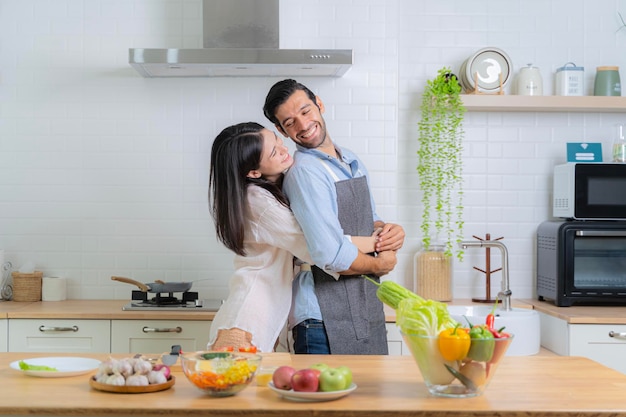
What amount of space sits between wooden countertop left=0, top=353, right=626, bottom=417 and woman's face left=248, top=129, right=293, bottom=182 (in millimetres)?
831

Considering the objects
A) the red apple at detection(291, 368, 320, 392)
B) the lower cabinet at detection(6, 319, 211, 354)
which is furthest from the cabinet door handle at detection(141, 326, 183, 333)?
the red apple at detection(291, 368, 320, 392)

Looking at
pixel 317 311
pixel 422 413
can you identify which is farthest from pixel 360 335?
pixel 422 413

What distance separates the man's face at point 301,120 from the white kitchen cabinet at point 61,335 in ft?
4.98

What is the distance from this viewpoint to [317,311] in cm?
298

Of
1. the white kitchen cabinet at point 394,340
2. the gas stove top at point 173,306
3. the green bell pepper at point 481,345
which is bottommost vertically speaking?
the white kitchen cabinet at point 394,340

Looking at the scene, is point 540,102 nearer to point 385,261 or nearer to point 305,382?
point 385,261

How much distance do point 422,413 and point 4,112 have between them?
3.43 metres

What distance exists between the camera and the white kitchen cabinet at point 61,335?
394 cm

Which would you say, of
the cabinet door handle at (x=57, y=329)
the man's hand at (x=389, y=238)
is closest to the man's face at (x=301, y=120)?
the man's hand at (x=389, y=238)

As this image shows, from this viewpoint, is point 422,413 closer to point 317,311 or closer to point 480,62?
point 317,311

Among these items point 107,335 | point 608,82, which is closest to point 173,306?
point 107,335

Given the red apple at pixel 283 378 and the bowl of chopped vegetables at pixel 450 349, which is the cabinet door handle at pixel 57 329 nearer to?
the red apple at pixel 283 378

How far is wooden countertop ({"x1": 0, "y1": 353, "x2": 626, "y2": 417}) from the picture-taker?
75.9 inches

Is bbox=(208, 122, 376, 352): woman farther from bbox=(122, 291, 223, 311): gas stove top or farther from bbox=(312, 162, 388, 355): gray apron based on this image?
bbox=(122, 291, 223, 311): gas stove top
